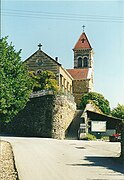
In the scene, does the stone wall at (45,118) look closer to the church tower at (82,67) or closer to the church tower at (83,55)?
the church tower at (82,67)

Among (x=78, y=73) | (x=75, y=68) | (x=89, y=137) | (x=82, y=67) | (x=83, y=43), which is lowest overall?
(x=89, y=137)

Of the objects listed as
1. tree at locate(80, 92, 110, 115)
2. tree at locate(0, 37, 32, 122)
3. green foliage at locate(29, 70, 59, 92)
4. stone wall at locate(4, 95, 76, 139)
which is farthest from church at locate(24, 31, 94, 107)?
tree at locate(0, 37, 32, 122)

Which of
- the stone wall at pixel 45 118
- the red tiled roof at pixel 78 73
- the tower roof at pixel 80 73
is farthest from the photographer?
the red tiled roof at pixel 78 73

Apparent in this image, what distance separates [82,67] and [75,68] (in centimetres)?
245

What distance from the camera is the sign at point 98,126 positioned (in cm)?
4325

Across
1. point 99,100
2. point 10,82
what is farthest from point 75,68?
point 10,82

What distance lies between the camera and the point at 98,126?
1710 inches

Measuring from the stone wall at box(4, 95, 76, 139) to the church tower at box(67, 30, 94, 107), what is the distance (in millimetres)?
32050

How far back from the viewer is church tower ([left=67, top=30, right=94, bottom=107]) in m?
77.9

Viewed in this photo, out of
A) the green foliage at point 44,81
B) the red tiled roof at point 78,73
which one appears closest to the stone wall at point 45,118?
the green foliage at point 44,81

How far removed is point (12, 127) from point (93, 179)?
35973 millimetres

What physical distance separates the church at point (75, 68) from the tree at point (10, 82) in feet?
50.3

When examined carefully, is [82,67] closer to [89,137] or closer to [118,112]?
[118,112]

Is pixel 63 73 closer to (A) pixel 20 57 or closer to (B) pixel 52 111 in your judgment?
(B) pixel 52 111
